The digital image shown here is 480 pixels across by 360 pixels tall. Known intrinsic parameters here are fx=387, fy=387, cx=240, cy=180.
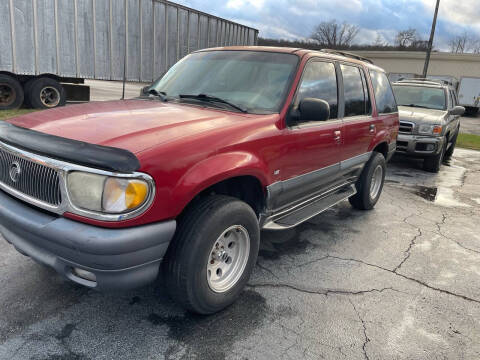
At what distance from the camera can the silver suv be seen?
8000 millimetres

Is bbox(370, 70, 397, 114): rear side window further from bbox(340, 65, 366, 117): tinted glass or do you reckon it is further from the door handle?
the door handle

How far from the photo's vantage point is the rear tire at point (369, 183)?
5.11 metres

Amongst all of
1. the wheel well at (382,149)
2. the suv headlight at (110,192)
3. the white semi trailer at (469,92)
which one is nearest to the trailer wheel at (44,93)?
the wheel well at (382,149)

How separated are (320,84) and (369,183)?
1.97 m

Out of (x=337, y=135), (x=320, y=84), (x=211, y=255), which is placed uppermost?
(x=320, y=84)

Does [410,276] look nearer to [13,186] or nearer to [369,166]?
[369,166]

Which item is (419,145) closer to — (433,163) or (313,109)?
(433,163)

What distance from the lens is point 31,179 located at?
2.38 metres

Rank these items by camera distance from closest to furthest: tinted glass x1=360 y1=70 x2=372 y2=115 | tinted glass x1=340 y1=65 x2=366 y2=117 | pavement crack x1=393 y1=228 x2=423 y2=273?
pavement crack x1=393 y1=228 x2=423 y2=273 < tinted glass x1=340 y1=65 x2=366 y2=117 < tinted glass x1=360 y1=70 x2=372 y2=115

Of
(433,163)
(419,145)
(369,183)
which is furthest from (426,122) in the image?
(369,183)

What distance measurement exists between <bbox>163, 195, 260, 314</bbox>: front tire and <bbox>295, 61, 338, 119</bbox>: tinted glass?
4.11 ft

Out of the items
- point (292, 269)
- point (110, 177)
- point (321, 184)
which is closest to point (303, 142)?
point (321, 184)

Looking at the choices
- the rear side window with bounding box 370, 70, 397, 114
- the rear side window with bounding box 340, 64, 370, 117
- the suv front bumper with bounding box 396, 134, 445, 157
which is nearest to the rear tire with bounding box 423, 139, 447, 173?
the suv front bumper with bounding box 396, 134, 445, 157

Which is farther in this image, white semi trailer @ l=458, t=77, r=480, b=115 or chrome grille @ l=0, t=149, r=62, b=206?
white semi trailer @ l=458, t=77, r=480, b=115
